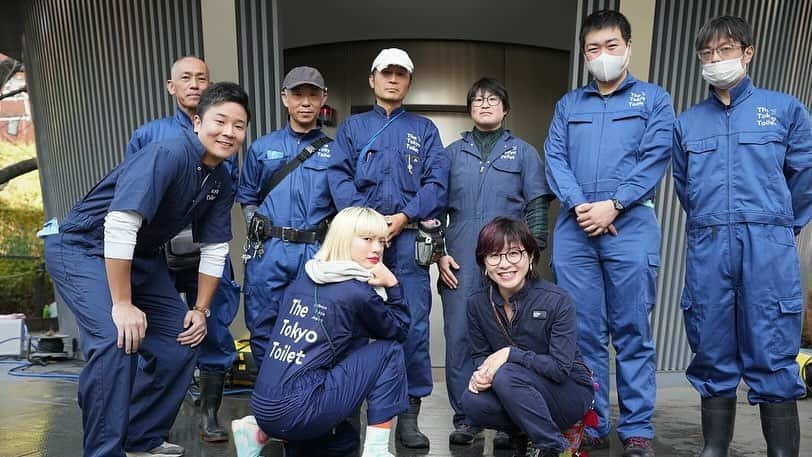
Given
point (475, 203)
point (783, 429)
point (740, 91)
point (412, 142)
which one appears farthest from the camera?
point (475, 203)

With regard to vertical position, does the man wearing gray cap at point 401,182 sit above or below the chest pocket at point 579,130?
below

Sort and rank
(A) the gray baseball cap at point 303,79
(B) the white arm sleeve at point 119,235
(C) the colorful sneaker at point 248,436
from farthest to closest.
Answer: (A) the gray baseball cap at point 303,79
(C) the colorful sneaker at point 248,436
(B) the white arm sleeve at point 119,235

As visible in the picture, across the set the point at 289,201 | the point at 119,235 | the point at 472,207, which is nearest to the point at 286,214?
the point at 289,201

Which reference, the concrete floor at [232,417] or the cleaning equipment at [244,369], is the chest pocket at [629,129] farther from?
the cleaning equipment at [244,369]

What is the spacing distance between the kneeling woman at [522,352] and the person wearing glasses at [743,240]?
611mm

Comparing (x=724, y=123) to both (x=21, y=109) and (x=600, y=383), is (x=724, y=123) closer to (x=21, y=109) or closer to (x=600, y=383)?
(x=600, y=383)

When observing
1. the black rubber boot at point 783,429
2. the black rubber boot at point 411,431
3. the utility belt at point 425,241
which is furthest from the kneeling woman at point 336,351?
the black rubber boot at point 783,429

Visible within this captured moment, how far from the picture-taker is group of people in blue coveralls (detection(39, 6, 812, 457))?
9.05 feet

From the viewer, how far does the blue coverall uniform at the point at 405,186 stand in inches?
132

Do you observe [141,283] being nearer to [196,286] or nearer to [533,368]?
[196,286]

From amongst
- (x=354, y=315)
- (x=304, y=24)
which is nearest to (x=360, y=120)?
(x=354, y=315)

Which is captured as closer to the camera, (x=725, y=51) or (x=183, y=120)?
(x=725, y=51)

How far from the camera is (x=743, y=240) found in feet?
9.85

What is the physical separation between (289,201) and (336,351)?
3.23 feet
